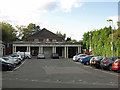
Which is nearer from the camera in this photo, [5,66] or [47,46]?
[5,66]

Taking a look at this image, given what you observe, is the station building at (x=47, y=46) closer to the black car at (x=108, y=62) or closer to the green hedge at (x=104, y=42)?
the green hedge at (x=104, y=42)

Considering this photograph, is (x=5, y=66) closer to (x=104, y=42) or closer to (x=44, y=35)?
(x=104, y=42)

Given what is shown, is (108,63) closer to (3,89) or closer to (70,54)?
(3,89)

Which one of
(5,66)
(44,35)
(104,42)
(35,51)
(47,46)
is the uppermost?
(44,35)

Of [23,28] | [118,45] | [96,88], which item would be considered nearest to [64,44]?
[118,45]

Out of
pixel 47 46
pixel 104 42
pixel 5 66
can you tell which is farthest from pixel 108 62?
pixel 47 46

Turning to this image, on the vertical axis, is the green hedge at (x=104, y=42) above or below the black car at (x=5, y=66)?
above

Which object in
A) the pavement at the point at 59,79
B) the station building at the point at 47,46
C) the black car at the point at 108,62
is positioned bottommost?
the pavement at the point at 59,79

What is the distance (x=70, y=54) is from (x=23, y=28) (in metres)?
36.1

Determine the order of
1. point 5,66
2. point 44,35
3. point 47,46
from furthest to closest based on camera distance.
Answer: point 44,35 < point 47,46 < point 5,66

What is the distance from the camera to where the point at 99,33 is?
45562mm

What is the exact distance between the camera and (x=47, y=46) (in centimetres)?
6069

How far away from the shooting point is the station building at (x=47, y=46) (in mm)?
59938

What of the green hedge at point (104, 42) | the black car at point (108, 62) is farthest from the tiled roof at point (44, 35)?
the black car at point (108, 62)
